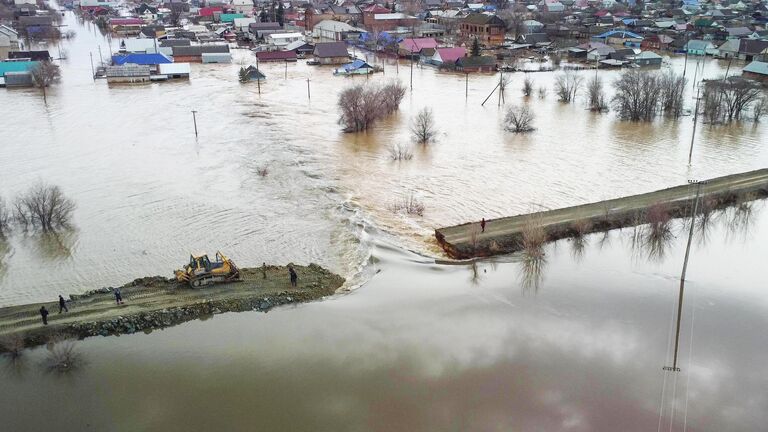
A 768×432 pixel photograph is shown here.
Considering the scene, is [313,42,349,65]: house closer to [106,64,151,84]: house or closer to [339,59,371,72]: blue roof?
[339,59,371,72]: blue roof

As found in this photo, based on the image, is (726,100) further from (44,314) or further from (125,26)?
(125,26)

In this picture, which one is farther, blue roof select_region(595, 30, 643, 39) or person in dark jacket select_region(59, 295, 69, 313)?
blue roof select_region(595, 30, 643, 39)

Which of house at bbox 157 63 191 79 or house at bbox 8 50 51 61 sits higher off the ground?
house at bbox 8 50 51 61

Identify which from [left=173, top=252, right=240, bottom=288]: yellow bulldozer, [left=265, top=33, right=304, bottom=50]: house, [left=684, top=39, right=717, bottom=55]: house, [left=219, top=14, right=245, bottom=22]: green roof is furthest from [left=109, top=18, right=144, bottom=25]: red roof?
[left=173, top=252, right=240, bottom=288]: yellow bulldozer

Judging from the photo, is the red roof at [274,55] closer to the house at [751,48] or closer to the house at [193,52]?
the house at [193,52]

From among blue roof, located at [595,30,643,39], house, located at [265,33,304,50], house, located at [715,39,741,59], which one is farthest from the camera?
house, located at [265,33,304,50]

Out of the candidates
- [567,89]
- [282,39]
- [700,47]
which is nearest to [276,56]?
[282,39]
